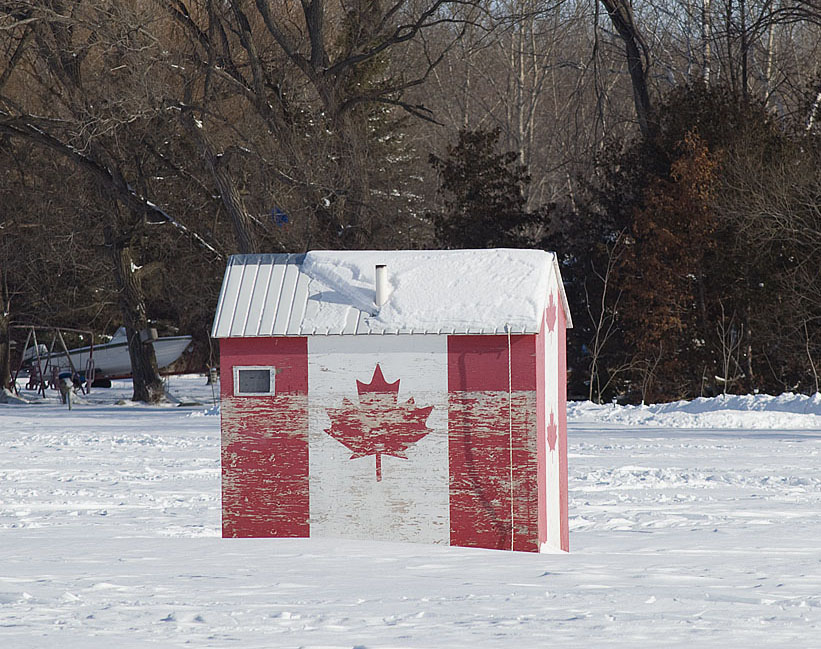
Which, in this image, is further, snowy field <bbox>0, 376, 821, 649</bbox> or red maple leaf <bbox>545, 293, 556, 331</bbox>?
red maple leaf <bbox>545, 293, 556, 331</bbox>

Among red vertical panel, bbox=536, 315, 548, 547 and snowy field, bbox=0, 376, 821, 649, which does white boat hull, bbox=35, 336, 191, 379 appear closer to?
snowy field, bbox=0, 376, 821, 649

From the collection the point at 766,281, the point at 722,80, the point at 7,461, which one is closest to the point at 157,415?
the point at 7,461

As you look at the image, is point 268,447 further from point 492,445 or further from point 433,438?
point 492,445

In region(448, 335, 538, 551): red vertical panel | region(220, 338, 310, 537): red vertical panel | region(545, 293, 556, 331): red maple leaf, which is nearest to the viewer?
region(448, 335, 538, 551): red vertical panel

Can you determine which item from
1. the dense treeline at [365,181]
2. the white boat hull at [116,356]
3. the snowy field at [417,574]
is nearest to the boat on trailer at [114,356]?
the white boat hull at [116,356]

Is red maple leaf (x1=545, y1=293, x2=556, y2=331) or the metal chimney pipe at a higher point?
the metal chimney pipe

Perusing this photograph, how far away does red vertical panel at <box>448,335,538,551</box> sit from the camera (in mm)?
6836

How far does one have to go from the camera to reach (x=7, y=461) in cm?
1441

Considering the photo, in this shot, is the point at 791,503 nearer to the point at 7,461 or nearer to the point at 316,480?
the point at 316,480

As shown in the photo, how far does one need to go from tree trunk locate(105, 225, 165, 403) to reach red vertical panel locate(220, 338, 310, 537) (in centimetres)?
1907

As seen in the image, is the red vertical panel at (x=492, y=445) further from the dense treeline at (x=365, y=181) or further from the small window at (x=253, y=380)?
the dense treeline at (x=365, y=181)

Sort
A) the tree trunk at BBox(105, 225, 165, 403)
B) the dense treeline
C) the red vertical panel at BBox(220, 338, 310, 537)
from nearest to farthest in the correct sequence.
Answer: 1. the red vertical panel at BBox(220, 338, 310, 537)
2. the dense treeline
3. the tree trunk at BBox(105, 225, 165, 403)

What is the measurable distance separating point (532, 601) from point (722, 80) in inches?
862

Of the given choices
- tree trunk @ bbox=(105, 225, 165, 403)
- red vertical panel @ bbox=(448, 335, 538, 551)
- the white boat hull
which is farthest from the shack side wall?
the white boat hull
